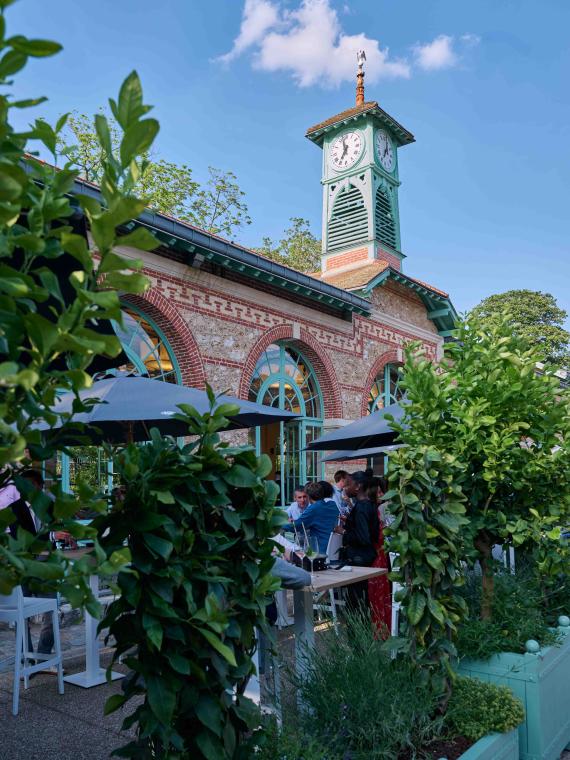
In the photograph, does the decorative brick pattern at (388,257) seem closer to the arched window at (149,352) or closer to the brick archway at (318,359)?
the brick archway at (318,359)

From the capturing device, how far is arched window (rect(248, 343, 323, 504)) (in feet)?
39.6

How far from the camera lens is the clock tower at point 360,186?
15.9m

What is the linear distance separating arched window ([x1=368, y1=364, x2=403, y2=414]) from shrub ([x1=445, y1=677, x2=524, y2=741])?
1102cm

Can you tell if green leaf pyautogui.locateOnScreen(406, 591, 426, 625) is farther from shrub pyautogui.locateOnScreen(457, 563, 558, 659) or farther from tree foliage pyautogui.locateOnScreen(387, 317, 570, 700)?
shrub pyautogui.locateOnScreen(457, 563, 558, 659)

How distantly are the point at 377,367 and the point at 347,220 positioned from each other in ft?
14.2

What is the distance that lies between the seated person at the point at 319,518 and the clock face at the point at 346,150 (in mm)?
11851

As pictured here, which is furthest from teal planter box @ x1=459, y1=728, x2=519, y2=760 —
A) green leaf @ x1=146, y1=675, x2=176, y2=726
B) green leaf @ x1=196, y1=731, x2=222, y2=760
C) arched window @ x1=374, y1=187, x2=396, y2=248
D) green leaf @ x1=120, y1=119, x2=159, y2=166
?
arched window @ x1=374, y1=187, x2=396, y2=248

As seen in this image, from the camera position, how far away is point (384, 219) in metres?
16.3

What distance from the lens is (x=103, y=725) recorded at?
13.4ft

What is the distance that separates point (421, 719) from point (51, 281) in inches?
114

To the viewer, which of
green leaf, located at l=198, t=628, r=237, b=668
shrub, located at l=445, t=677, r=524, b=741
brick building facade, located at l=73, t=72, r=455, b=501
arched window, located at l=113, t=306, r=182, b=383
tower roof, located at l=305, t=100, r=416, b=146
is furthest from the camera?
tower roof, located at l=305, t=100, r=416, b=146

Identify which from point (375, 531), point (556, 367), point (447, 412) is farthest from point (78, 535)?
point (375, 531)

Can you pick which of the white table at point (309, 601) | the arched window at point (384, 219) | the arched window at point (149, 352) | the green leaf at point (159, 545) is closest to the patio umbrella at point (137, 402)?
the white table at point (309, 601)

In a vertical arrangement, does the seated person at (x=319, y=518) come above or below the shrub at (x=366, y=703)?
above
